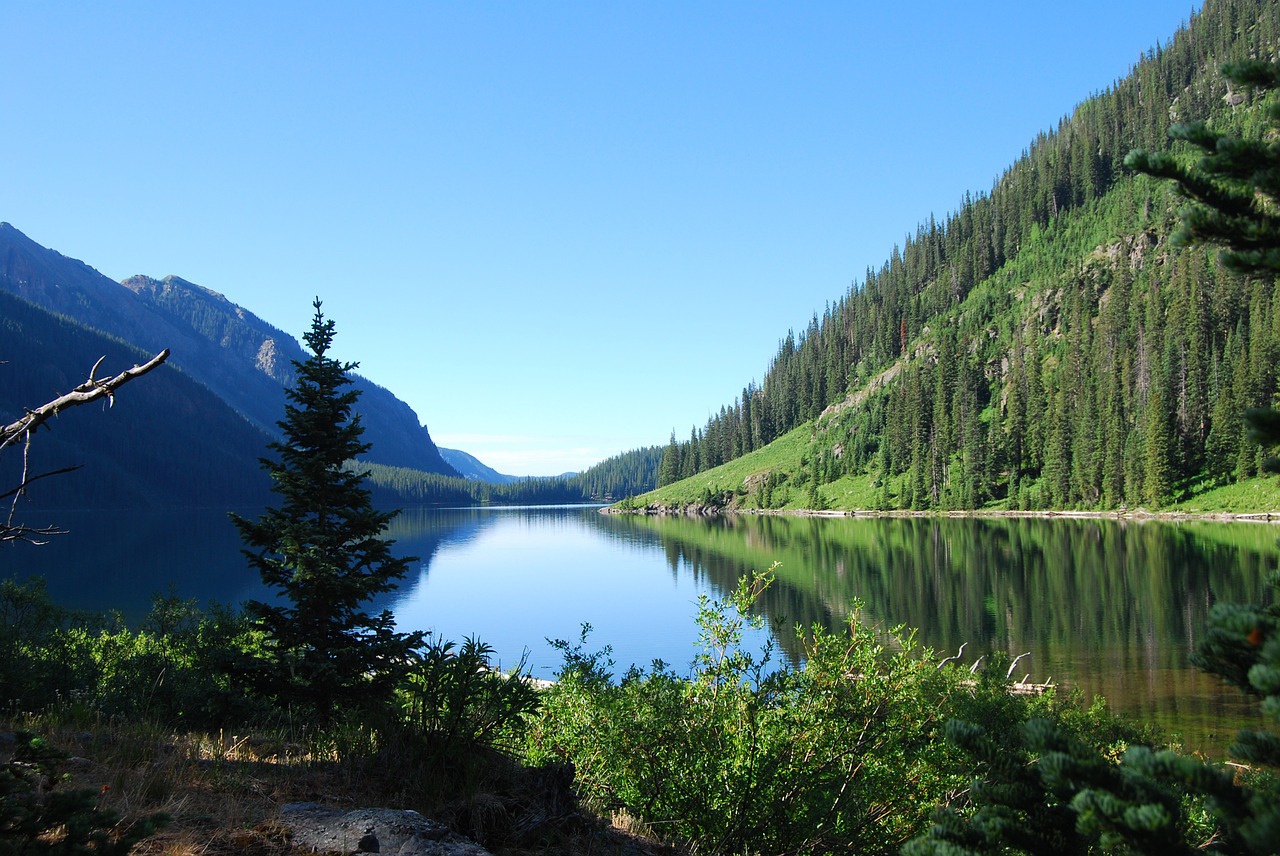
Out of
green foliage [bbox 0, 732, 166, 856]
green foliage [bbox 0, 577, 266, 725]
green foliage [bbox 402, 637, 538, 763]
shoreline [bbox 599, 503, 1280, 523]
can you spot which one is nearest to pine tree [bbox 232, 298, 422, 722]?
green foliage [bbox 0, 577, 266, 725]

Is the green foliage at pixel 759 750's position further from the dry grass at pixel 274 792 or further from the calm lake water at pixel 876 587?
the calm lake water at pixel 876 587

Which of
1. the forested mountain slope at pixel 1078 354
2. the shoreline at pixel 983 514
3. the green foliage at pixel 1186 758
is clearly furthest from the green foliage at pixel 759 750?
the shoreline at pixel 983 514

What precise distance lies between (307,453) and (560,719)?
808 cm

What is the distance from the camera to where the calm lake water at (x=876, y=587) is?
33469 millimetres

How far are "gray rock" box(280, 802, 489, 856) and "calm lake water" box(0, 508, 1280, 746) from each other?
5954 millimetres

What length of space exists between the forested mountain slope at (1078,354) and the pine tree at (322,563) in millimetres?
84039

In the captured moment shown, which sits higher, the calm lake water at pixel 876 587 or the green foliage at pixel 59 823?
the green foliage at pixel 59 823

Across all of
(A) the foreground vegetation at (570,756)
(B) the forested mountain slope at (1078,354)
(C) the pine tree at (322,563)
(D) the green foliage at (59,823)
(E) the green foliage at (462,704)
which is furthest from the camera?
(B) the forested mountain slope at (1078,354)

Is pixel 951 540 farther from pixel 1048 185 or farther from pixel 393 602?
pixel 1048 185

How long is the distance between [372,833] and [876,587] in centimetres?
5233

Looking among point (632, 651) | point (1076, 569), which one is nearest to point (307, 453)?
point (632, 651)

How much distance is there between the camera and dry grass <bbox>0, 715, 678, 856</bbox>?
6.33m

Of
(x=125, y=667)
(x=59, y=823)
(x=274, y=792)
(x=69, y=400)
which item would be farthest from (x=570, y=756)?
(x=125, y=667)

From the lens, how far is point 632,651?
40750 mm
